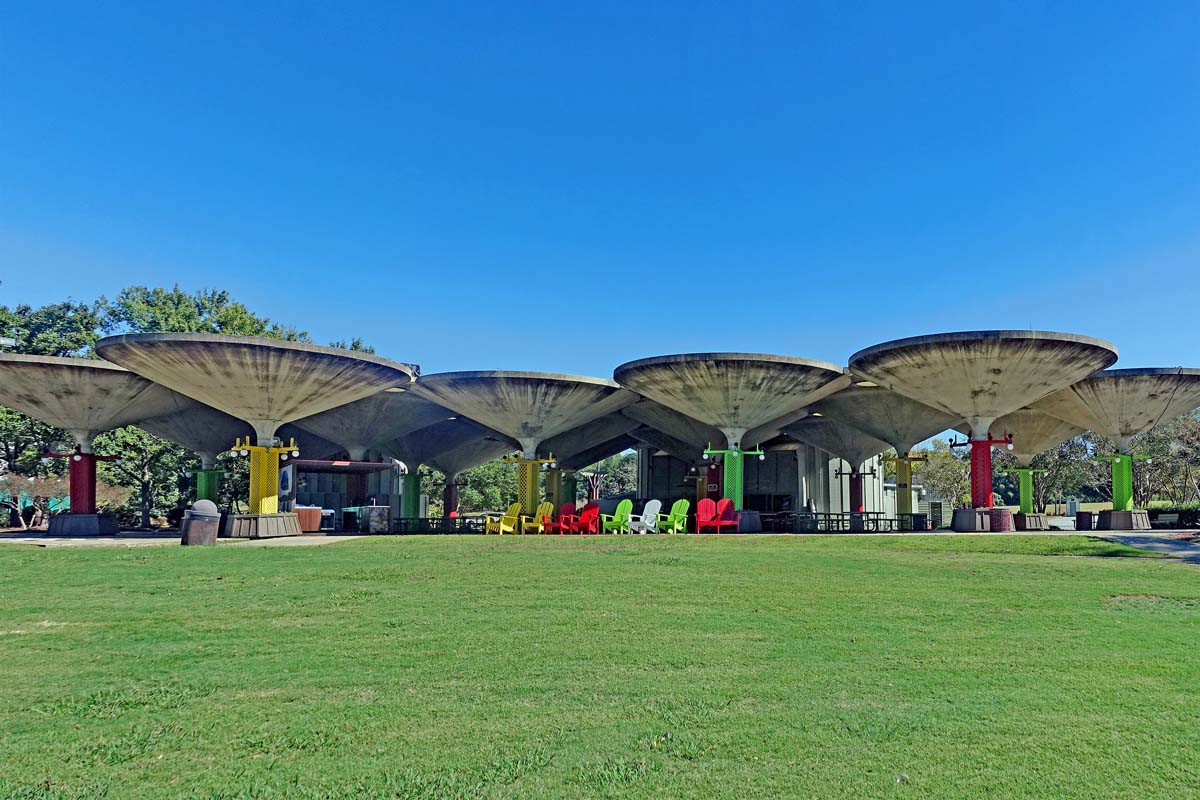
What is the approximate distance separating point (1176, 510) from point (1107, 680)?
35744mm

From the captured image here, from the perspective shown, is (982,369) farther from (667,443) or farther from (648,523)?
(667,443)

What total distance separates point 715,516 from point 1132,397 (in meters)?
17.8

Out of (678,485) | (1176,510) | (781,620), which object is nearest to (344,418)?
(678,485)

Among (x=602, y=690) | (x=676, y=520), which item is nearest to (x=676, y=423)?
(x=676, y=520)

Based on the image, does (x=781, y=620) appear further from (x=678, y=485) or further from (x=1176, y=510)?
(x=678, y=485)

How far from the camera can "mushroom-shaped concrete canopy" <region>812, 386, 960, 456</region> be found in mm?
35812

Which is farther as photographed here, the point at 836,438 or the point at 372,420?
the point at 836,438

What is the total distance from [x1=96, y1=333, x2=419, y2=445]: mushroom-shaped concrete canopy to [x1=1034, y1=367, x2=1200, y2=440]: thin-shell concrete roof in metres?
27.1

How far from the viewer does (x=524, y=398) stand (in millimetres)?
32531

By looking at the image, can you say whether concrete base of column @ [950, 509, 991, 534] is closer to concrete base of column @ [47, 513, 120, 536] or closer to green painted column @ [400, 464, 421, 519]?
green painted column @ [400, 464, 421, 519]

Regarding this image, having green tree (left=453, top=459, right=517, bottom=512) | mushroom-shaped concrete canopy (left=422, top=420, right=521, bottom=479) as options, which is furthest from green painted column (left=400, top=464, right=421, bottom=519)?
green tree (left=453, top=459, right=517, bottom=512)

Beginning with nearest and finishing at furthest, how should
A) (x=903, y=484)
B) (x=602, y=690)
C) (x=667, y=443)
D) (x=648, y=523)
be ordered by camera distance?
(x=602, y=690), (x=648, y=523), (x=903, y=484), (x=667, y=443)

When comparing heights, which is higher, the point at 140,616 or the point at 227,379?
the point at 227,379

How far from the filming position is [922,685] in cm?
533
